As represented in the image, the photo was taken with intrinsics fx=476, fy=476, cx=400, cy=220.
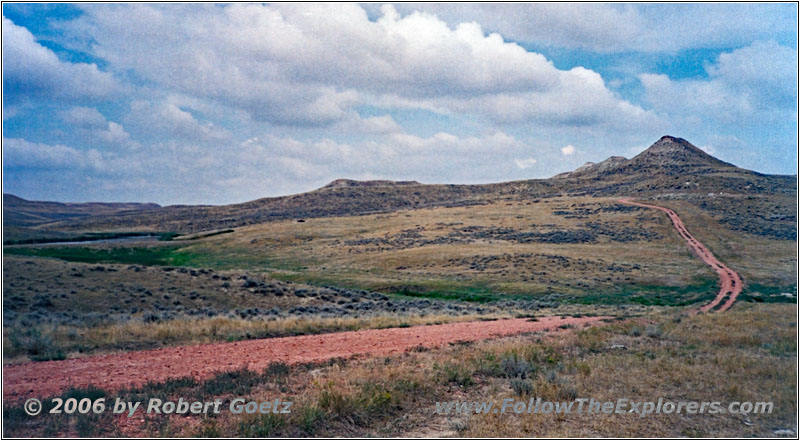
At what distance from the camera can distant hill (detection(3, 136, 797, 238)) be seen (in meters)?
94.8

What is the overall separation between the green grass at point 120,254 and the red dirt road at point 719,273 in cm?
5182

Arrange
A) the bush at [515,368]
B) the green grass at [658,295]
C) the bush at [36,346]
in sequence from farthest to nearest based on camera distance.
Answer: the green grass at [658,295], the bush at [36,346], the bush at [515,368]

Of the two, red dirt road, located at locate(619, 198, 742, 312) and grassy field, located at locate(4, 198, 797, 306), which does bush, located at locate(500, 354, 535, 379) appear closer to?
red dirt road, located at locate(619, 198, 742, 312)

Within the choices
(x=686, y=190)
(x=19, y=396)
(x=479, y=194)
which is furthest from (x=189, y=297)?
(x=479, y=194)

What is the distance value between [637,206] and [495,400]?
80.1m

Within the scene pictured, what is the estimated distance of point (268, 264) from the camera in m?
56.0

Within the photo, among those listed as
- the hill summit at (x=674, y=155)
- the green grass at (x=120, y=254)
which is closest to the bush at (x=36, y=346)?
the green grass at (x=120, y=254)

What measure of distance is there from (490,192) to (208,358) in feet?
408

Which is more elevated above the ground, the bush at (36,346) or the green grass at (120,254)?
the bush at (36,346)

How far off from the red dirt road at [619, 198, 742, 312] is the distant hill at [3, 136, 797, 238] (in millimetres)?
21360

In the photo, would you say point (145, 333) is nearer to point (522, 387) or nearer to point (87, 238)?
point (522, 387)

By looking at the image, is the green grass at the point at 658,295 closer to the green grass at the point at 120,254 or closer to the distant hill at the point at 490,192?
the green grass at the point at 120,254

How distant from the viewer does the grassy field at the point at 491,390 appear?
23.6 feet

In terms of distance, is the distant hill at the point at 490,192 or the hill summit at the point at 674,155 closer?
the distant hill at the point at 490,192
